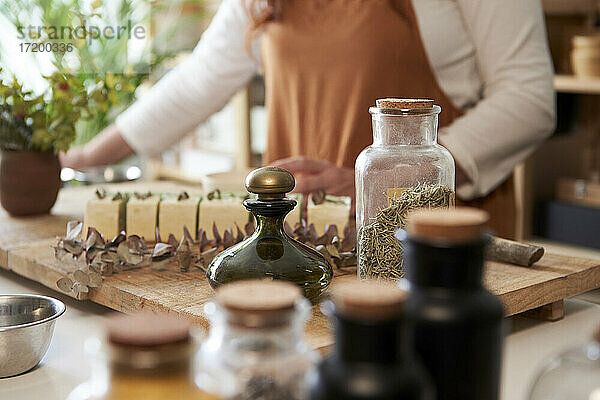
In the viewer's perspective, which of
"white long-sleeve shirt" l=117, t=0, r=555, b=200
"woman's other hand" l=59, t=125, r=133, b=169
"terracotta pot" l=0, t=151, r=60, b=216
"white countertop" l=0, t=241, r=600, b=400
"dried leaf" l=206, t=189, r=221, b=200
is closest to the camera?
"white countertop" l=0, t=241, r=600, b=400

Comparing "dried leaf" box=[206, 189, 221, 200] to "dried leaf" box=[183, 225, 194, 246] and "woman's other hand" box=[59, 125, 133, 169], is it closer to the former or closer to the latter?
"dried leaf" box=[183, 225, 194, 246]

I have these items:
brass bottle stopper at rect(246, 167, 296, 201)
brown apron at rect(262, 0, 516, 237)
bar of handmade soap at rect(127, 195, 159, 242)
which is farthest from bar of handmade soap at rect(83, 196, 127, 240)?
brown apron at rect(262, 0, 516, 237)

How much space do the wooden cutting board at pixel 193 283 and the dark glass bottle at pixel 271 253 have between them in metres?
0.05

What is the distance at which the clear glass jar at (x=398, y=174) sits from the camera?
0.98 meters

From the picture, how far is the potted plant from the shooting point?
5.11ft

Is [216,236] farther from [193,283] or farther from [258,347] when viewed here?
[258,347]

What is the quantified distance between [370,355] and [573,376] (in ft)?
0.56

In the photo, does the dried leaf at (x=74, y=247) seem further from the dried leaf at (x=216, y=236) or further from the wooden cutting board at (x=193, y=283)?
the dried leaf at (x=216, y=236)

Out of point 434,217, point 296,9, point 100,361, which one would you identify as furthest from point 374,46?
point 100,361

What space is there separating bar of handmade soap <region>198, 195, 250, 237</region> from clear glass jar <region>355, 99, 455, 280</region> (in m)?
0.34

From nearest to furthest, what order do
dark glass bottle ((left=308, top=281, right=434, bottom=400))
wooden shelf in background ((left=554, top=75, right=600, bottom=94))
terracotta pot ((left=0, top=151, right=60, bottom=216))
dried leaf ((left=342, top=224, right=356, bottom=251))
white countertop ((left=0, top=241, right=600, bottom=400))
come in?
1. dark glass bottle ((left=308, top=281, right=434, bottom=400))
2. white countertop ((left=0, top=241, right=600, bottom=400))
3. dried leaf ((left=342, top=224, right=356, bottom=251))
4. terracotta pot ((left=0, top=151, right=60, bottom=216))
5. wooden shelf in background ((left=554, top=75, right=600, bottom=94))

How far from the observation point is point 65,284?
1.12 meters

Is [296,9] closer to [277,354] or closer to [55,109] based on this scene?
[55,109]

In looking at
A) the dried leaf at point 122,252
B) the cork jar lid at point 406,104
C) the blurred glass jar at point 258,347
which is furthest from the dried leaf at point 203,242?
the blurred glass jar at point 258,347
